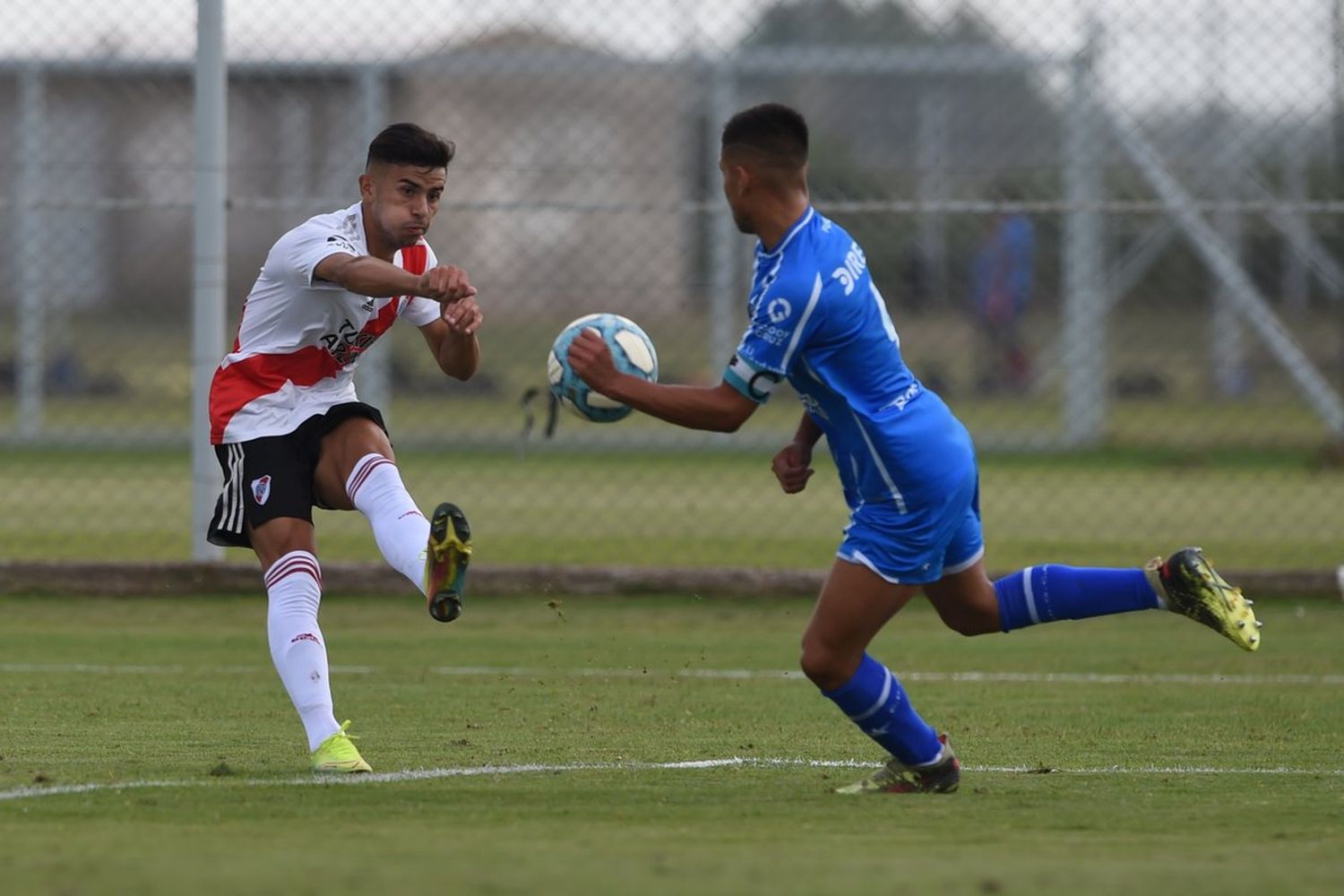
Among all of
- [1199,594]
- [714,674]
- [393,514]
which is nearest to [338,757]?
[393,514]

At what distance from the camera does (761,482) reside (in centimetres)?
1506

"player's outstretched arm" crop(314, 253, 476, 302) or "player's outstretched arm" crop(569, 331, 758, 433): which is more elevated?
"player's outstretched arm" crop(314, 253, 476, 302)

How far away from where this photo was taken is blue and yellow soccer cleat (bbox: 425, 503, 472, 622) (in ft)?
18.5

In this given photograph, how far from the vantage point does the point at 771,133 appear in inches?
219

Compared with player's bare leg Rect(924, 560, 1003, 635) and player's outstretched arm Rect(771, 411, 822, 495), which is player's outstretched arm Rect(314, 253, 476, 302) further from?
player's bare leg Rect(924, 560, 1003, 635)

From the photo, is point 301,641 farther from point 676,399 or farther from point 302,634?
point 676,399

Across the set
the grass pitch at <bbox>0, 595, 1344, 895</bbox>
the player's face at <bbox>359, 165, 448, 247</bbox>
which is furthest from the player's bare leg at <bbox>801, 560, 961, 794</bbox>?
the player's face at <bbox>359, 165, 448, 247</bbox>

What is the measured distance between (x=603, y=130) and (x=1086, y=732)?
966 cm

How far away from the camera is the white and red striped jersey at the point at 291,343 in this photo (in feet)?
20.5

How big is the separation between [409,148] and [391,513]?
1.14m

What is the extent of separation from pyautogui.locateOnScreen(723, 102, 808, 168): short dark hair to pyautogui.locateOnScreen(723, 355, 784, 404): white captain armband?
0.62 meters

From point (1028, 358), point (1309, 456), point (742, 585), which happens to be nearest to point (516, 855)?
point (742, 585)

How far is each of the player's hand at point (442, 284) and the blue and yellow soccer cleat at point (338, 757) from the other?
4.17 ft

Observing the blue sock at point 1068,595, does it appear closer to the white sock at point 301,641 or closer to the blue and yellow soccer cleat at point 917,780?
the blue and yellow soccer cleat at point 917,780
